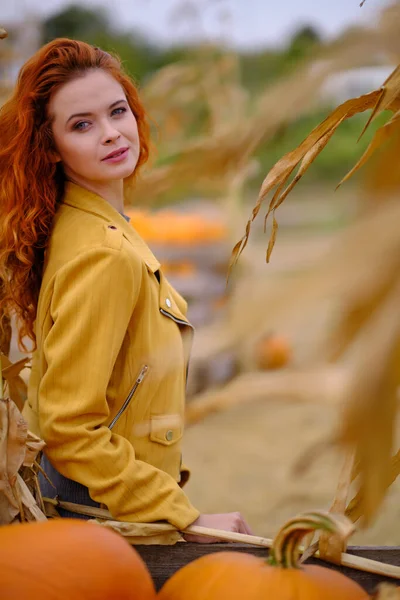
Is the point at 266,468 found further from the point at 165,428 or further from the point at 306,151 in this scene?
the point at 306,151

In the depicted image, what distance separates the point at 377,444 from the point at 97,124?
767mm

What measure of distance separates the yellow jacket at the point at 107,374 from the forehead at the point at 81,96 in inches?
6.0

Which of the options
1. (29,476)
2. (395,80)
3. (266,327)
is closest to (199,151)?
(395,80)

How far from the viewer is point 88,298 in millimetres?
985

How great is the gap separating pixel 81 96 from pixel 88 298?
1.06 ft

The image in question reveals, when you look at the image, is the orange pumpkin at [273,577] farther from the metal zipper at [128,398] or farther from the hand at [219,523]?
the metal zipper at [128,398]

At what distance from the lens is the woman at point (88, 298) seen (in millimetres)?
978

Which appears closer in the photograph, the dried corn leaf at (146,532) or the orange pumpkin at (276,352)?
the dried corn leaf at (146,532)

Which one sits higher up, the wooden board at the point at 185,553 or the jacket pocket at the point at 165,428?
the jacket pocket at the point at 165,428

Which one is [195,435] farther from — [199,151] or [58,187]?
[199,151]

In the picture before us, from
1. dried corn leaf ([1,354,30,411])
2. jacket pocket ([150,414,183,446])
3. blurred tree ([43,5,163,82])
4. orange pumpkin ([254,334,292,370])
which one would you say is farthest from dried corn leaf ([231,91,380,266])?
blurred tree ([43,5,163,82])

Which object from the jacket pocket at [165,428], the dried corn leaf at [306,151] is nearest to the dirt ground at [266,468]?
the jacket pocket at [165,428]

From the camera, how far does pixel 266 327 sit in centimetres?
46

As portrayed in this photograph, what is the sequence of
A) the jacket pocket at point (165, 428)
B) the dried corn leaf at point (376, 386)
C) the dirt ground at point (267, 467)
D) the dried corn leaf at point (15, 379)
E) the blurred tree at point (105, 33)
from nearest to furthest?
1. the dried corn leaf at point (376, 386)
2. the jacket pocket at point (165, 428)
3. the dried corn leaf at point (15, 379)
4. the dirt ground at point (267, 467)
5. the blurred tree at point (105, 33)
